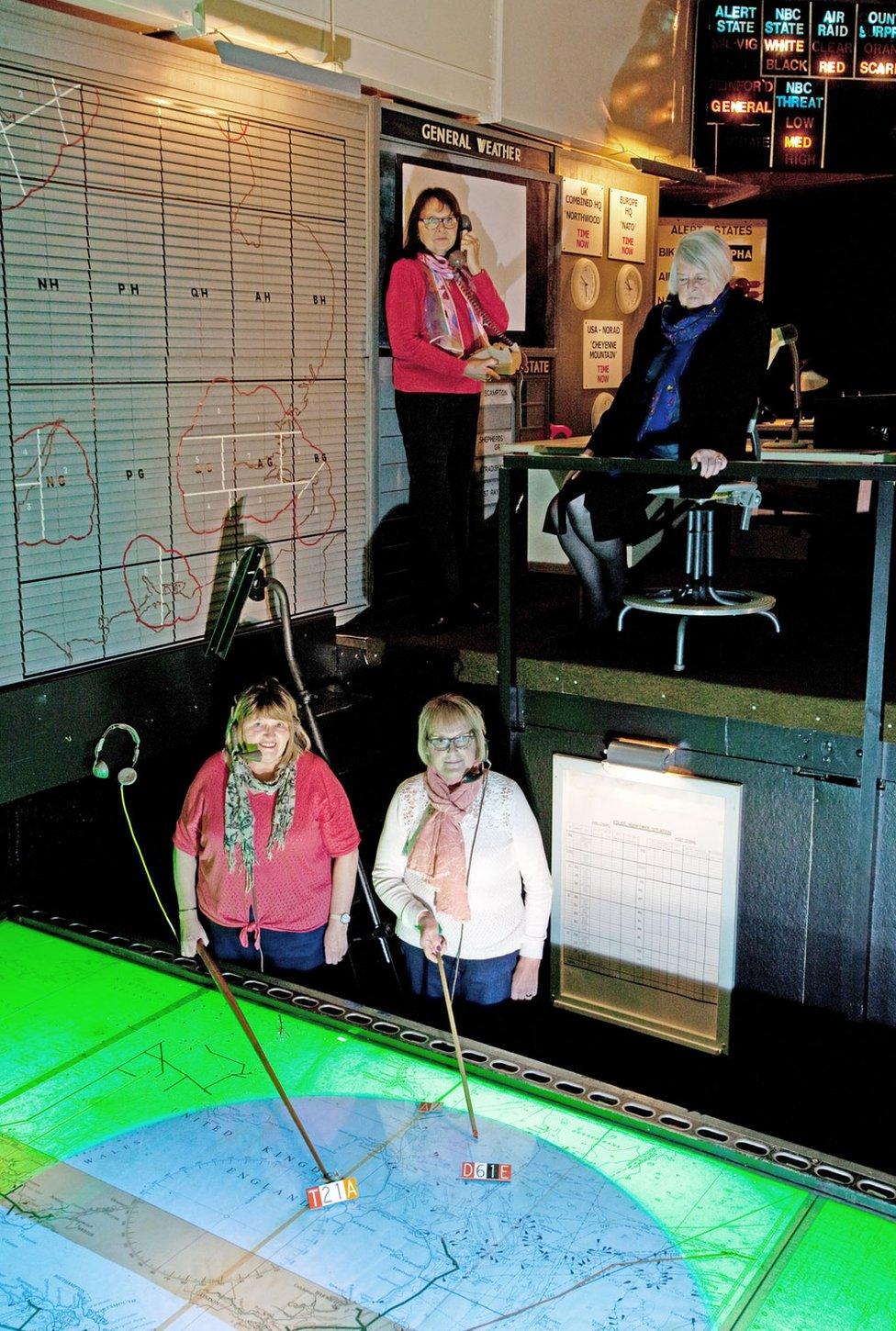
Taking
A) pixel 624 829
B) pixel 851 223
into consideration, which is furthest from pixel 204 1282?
pixel 851 223

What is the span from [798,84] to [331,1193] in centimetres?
729

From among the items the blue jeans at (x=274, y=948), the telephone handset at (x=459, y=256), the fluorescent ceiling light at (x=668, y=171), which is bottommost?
the blue jeans at (x=274, y=948)

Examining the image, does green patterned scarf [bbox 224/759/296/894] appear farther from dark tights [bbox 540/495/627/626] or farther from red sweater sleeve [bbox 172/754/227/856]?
dark tights [bbox 540/495/627/626]

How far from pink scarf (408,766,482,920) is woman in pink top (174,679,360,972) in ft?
0.69

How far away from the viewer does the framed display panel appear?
13.8ft

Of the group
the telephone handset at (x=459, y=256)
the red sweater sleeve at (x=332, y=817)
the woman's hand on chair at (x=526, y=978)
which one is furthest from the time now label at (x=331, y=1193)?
the telephone handset at (x=459, y=256)

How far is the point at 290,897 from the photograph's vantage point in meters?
3.75

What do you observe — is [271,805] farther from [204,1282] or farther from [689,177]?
[689,177]

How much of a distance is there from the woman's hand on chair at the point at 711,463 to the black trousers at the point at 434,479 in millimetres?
1604

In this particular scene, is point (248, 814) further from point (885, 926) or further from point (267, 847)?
point (885, 926)

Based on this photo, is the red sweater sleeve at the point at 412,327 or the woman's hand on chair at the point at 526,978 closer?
the woman's hand on chair at the point at 526,978

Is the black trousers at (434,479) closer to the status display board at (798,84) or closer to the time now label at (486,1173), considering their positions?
the time now label at (486,1173)

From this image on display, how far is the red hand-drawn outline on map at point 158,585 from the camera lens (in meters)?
4.29
